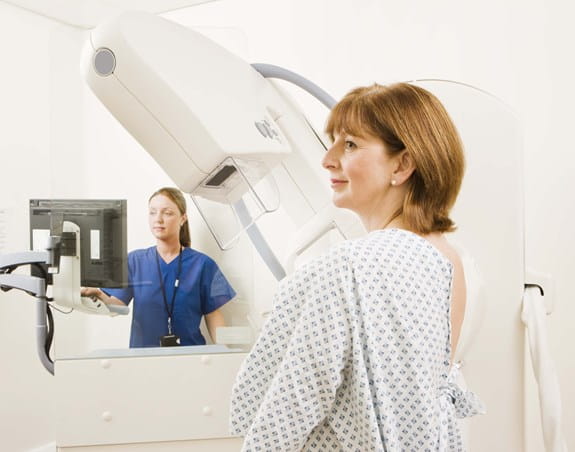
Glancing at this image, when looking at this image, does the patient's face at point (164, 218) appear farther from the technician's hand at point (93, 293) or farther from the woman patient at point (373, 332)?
the woman patient at point (373, 332)

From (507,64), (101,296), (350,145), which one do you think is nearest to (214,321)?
(101,296)

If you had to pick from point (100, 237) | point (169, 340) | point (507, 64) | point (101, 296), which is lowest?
point (169, 340)

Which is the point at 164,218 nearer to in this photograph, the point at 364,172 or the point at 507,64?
the point at 364,172

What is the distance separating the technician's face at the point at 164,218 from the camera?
1.56 metres

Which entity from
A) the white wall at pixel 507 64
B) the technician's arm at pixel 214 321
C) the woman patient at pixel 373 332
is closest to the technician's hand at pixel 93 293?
the technician's arm at pixel 214 321

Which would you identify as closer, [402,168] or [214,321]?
[402,168]

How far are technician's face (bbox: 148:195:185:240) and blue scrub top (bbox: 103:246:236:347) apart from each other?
1.8 inches

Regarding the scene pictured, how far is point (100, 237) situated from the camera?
1565 mm

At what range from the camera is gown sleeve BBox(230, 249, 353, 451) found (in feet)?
2.94

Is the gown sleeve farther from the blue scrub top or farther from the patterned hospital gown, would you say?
the blue scrub top

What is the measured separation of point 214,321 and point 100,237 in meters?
0.34

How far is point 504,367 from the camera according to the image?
4.98 ft

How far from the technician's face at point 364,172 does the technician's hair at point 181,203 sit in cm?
57

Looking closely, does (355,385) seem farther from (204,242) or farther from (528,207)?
(528,207)
